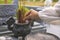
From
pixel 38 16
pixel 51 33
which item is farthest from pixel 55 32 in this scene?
pixel 38 16

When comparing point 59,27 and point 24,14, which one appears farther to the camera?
point 24,14

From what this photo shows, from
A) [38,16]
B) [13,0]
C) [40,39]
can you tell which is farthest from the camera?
[13,0]

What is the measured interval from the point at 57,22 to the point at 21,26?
214 millimetres

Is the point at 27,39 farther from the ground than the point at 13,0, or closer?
closer

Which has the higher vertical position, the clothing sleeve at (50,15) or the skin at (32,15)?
the clothing sleeve at (50,15)

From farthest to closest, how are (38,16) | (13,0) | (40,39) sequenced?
(13,0) → (38,16) → (40,39)

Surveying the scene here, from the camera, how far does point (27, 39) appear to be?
2.49 ft

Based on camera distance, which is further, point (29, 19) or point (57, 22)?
point (29, 19)

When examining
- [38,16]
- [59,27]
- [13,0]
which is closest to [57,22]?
[59,27]

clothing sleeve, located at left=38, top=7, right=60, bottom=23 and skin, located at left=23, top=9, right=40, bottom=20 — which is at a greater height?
clothing sleeve, located at left=38, top=7, right=60, bottom=23

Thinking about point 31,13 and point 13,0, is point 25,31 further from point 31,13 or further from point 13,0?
point 13,0

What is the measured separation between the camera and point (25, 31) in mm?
789

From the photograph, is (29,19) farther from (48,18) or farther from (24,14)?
(48,18)

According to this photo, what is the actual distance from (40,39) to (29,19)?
7.5 inches
